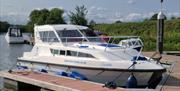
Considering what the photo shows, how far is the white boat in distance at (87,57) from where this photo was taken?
595 inches

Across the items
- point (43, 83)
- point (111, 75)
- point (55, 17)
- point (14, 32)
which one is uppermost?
point (55, 17)

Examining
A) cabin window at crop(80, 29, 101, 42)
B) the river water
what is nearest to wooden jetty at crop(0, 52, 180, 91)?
the river water

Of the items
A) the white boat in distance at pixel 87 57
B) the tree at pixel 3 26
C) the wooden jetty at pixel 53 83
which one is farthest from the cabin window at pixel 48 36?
the tree at pixel 3 26

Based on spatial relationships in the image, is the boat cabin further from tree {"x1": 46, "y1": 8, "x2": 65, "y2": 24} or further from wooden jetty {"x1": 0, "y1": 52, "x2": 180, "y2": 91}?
wooden jetty {"x1": 0, "y1": 52, "x2": 180, "y2": 91}

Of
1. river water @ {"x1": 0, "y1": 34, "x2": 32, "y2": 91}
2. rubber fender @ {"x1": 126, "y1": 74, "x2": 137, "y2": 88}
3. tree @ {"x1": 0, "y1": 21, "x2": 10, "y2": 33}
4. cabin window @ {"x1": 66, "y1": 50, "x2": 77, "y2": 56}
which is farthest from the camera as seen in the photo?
tree @ {"x1": 0, "y1": 21, "x2": 10, "y2": 33}

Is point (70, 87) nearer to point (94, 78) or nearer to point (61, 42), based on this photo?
point (94, 78)

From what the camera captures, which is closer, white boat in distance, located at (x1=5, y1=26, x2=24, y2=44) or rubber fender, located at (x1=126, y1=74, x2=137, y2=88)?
rubber fender, located at (x1=126, y1=74, x2=137, y2=88)

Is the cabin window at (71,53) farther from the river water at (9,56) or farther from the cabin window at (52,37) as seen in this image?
the river water at (9,56)

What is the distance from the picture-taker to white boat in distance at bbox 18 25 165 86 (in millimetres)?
15121

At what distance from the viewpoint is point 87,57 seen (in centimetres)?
1599

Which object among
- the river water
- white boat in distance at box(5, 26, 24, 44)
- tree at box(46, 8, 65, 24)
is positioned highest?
tree at box(46, 8, 65, 24)

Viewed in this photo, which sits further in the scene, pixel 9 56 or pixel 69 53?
pixel 9 56

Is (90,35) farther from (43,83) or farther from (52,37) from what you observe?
(43,83)

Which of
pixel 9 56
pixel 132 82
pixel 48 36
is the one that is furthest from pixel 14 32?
pixel 132 82
